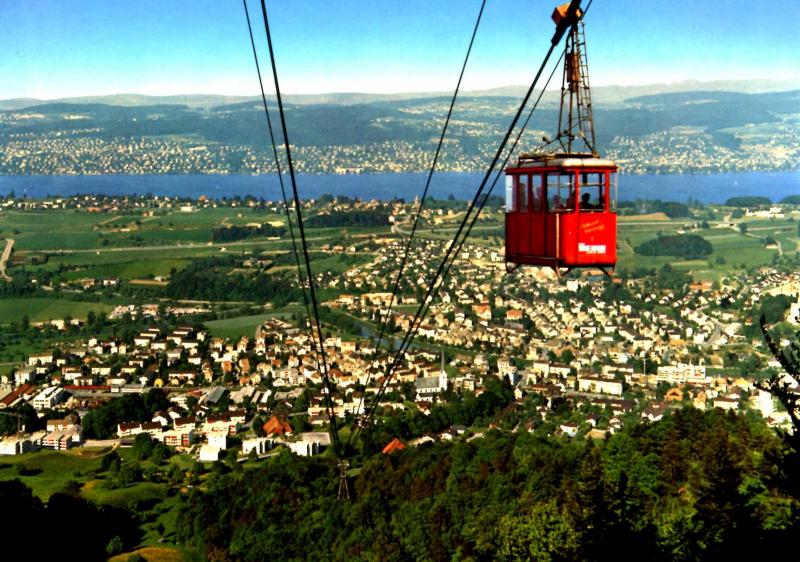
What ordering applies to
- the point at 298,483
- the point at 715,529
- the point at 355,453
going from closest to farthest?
the point at 715,529 → the point at 298,483 → the point at 355,453

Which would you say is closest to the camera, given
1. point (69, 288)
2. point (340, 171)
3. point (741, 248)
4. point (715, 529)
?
point (715, 529)

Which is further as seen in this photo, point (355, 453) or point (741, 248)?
point (741, 248)

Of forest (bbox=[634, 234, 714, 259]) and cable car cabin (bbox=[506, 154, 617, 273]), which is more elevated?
cable car cabin (bbox=[506, 154, 617, 273])

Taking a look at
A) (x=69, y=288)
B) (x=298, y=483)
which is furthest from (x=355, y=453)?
(x=69, y=288)

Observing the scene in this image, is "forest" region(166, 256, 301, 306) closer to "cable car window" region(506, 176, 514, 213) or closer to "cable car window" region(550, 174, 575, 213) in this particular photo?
"cable car window" region(506, 176, 514, 213)

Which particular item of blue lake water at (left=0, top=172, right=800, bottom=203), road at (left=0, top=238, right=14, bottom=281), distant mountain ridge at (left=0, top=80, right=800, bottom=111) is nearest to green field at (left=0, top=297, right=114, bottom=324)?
road at (left=0, top=238, right=14, bottom=281)

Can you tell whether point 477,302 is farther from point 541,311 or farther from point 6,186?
point 6,186
